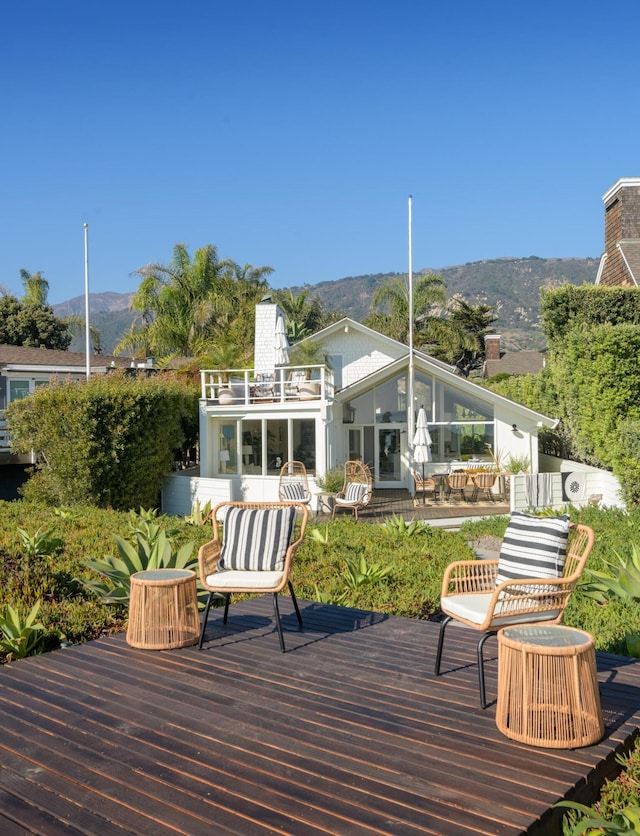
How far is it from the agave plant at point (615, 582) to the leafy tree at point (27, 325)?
139ft

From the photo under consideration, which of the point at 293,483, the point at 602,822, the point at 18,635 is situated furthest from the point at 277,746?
the point at 293,483

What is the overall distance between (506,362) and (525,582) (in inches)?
1981

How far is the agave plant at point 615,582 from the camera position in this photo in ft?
24.3

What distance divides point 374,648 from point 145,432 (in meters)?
14.6

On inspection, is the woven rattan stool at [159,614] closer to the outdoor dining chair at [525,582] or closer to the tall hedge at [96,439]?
the outdoor dining chair at [525,582]

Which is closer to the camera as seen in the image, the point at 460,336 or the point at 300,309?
the point at 300,309

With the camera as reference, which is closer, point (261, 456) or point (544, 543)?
point (544, 543)

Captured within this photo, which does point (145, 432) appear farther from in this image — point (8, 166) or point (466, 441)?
point (8, 166)

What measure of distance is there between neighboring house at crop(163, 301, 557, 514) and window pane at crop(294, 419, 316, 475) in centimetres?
3

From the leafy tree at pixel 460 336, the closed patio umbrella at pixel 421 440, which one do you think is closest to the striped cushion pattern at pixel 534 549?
the closed patio umbrella at pixel 421 440

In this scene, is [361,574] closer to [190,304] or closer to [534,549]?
[534,549]

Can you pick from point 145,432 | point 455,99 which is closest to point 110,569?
point 145,432

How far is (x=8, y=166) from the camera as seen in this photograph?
31.7m

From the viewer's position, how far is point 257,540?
5.93m
